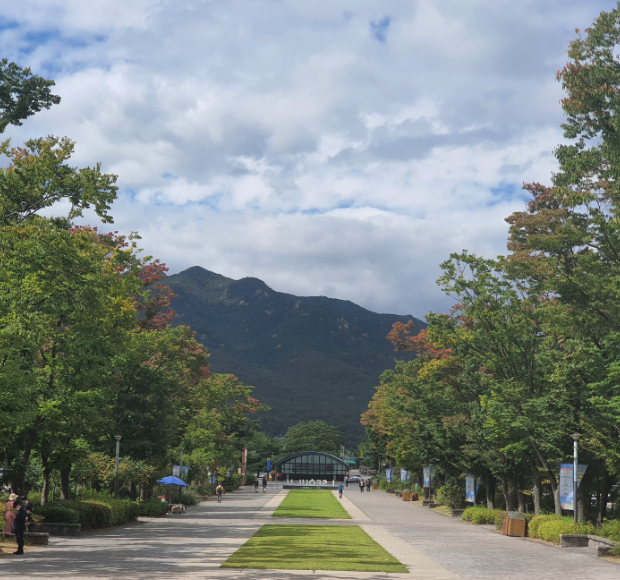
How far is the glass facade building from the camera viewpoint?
452 feet

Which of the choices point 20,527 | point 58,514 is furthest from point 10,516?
point 58,514

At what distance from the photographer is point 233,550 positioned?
21.9 metres

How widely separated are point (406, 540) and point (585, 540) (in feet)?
22.8

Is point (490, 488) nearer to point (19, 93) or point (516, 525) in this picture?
point (516, 525)

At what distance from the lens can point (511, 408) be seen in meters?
33.4

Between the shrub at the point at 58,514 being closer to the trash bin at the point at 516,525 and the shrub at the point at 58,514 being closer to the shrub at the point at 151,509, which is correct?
the shrub at the point at 151,509

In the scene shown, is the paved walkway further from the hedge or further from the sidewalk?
the hedge

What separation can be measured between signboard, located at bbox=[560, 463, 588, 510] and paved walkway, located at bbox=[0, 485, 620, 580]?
2.15m

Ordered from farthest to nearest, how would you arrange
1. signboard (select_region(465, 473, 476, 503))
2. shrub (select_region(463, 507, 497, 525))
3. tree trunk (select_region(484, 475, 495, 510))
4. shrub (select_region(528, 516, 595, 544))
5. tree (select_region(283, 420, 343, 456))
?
tree (select_region(283, 420, 343, 456)) → tree trunk (select_region(484, 475, 495, 510)) → signboard (select_region(465, 473, 476, 503)) → shrub (select_region(463, 507, 497, 525)) → shrub (select_region(528, 516, 595, 544))

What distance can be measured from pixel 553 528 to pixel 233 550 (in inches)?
→ 566

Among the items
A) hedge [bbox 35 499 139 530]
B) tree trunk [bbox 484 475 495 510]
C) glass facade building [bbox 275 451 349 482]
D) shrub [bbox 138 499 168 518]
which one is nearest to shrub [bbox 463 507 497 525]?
tree trunk [bbox 484 475 495 510]

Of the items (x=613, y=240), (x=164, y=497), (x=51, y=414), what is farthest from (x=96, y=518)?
(x=613, y=240)

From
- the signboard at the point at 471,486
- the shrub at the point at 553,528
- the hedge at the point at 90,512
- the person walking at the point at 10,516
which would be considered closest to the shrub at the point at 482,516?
the signboard at the point at 471,486

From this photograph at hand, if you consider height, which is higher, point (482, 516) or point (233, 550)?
point (233, 550)
